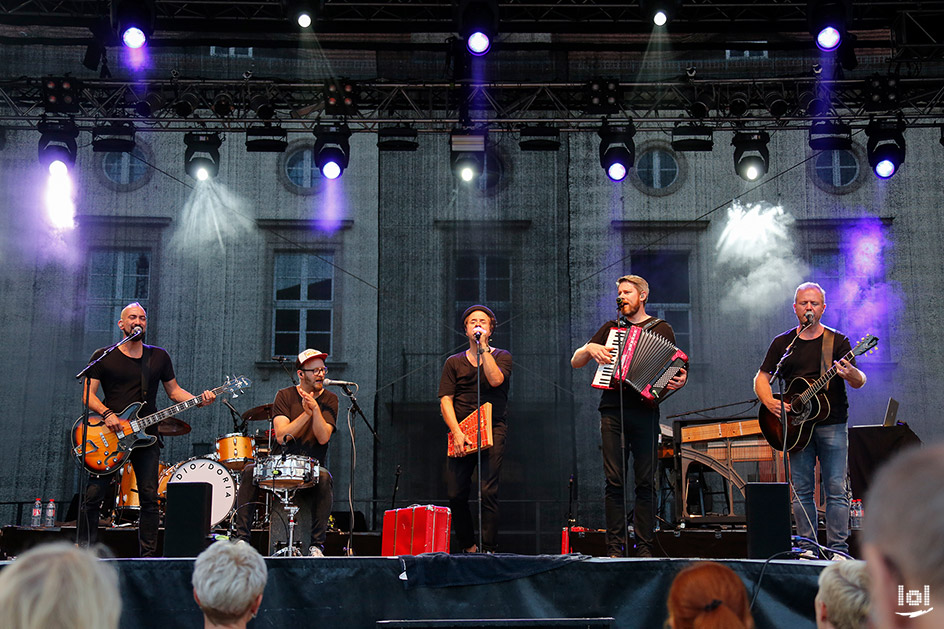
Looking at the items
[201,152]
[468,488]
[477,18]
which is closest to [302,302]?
[201,152]

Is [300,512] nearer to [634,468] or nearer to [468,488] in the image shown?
[468,488]

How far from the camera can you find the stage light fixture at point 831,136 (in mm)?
10094

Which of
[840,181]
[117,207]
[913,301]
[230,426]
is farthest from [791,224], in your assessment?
[117,207]

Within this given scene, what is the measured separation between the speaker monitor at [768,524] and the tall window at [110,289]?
9478 millimetres

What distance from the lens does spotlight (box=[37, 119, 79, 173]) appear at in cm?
1028

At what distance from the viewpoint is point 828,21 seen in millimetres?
8938

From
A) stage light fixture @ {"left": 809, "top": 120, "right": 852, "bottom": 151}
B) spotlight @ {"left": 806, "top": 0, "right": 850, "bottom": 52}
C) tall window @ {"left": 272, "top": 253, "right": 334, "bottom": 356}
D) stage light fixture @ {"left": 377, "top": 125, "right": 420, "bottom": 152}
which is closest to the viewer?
spotlight @ {"left": 806, "top": 0, "right": 850, "bottom": 52}

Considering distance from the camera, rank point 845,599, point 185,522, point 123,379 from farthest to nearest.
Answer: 1. point 123,379
2. point 185,522
3. point 845,599

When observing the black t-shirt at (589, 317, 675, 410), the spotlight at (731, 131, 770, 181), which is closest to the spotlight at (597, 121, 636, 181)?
the spotlight at (731, 131, 770, 181)

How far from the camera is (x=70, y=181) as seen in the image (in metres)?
12.6

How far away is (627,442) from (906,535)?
18.8ft

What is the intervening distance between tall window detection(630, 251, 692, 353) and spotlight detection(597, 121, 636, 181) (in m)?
2.40

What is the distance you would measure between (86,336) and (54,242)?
4.24 ft

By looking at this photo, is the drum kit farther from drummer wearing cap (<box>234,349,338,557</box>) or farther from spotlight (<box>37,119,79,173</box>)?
spotlight (<box>37,119,79,173</box>)
